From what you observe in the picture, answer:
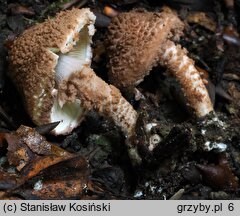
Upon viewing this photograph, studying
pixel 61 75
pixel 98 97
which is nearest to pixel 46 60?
pixel 61 75

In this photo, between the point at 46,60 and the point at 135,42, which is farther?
the point at 135,42

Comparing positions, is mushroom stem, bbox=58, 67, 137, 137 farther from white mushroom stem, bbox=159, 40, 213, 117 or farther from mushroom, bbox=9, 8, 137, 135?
white mushroom stem, bbox=159, 40, 213, 117

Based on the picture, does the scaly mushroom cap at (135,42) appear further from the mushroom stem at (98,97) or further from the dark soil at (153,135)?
the dark soil at (153,135)

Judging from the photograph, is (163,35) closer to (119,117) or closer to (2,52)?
(119,117)

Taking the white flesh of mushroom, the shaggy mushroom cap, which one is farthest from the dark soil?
the shaggy mushroom cap

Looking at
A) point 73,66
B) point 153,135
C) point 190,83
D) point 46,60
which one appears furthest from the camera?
point 190,83

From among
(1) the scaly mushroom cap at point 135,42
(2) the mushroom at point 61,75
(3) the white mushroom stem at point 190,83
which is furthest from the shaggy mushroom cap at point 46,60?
(3) the white mushroom stem at point 190,83

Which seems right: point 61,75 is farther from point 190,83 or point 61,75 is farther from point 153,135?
point 190,83
